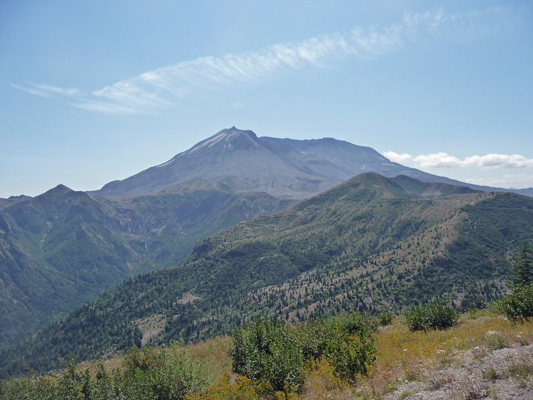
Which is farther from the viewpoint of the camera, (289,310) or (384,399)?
(289,310)

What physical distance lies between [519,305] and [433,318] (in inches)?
248

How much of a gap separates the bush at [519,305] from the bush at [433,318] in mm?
4063

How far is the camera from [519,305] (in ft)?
61.2

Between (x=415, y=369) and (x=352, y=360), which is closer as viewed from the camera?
(x=415, y=369)

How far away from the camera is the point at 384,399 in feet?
40.2

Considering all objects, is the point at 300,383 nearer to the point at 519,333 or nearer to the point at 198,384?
the point at 198,384

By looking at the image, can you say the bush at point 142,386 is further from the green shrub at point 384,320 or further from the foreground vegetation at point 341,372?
the green shrub at point 384,320

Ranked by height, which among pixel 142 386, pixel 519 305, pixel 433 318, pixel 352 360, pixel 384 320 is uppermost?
pixel 519 305

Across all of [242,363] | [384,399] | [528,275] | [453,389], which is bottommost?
[528,275]

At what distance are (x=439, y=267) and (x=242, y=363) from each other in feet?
730

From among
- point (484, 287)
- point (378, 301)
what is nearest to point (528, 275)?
point (378, 301)

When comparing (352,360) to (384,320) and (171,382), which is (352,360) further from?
(384,320)

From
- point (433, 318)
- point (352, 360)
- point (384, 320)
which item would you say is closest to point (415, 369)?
point (352, 360)

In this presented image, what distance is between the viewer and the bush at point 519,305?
59.9 ft
